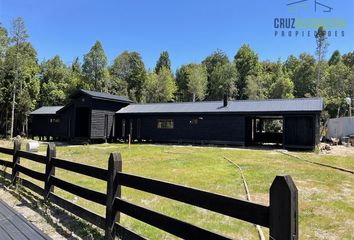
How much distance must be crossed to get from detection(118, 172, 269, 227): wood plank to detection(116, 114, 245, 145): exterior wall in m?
20.7

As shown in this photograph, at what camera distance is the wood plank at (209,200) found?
2521 mm

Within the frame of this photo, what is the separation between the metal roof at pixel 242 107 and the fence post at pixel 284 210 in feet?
65.0

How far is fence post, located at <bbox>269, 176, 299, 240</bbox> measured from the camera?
2.29 m

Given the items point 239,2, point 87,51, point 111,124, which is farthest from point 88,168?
point 87,51

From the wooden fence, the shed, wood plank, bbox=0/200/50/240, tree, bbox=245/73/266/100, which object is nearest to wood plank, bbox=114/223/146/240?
the wooden fence

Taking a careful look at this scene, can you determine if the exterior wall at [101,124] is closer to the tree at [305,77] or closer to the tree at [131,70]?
the tree at [131,70]

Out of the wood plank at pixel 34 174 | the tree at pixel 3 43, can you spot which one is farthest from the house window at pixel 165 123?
the wood plank at pixel 34 174

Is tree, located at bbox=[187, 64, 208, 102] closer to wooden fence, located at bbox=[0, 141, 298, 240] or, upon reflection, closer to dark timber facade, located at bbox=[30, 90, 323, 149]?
dark timber facade, located at bbox=[30, 90, 323, 149]

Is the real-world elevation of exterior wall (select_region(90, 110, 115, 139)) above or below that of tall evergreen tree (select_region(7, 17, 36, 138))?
below

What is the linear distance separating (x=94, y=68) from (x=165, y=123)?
30.6 metres

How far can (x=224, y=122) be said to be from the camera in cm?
2459

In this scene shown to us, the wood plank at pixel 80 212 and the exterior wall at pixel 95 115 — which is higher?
the exterior wall at pixel 95 115

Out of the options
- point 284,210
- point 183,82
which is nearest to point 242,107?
point 284,210

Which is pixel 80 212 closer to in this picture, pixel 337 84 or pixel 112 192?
pixel 112 192
